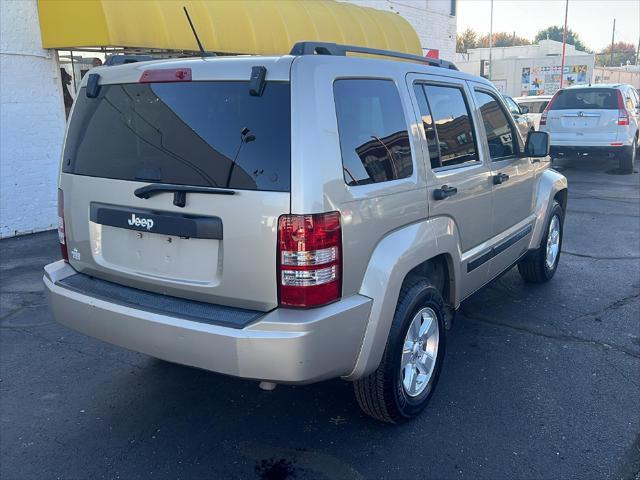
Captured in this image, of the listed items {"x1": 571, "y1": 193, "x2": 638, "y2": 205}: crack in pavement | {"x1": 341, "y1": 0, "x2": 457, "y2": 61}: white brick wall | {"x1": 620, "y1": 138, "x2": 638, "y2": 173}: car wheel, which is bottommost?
{"x1": 571, "y1": 193, "x2": 638, "y2": 205}: crack in pavement

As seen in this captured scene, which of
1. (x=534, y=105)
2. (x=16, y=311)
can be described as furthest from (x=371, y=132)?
(x=534, y=105)

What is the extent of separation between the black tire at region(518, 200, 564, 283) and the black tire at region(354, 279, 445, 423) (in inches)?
96.2

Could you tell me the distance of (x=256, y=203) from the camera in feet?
8.70

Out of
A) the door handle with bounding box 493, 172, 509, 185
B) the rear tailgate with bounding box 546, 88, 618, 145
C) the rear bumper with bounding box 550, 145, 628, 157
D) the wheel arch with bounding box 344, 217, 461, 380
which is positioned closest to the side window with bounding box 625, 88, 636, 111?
the rear tailgate with bounding box 546, 88, 618, 145

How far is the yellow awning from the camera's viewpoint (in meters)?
7.81

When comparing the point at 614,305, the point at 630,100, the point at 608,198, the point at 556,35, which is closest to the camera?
the point at 614,305

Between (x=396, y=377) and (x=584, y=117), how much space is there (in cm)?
1253

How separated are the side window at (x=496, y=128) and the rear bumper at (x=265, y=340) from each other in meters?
2.10

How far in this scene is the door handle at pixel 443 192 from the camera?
3.45 metres

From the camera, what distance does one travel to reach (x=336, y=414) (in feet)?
11.7

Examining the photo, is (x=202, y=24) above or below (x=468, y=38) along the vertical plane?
below

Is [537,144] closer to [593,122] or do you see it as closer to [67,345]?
[67,345]

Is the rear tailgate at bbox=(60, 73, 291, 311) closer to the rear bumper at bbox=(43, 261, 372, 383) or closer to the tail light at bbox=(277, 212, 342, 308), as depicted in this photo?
the tail light at bbox=(277, 212, 342, 308)

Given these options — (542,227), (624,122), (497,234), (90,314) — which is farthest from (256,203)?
(624,122)
